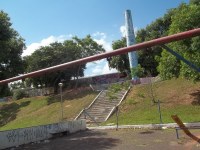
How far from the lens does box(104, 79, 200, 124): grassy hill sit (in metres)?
27.1

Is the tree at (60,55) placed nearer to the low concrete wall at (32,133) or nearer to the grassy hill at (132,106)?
the grassy hill at (132,106)

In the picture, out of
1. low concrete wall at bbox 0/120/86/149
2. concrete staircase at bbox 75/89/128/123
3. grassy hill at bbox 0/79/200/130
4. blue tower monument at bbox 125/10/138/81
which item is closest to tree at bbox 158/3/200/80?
grassy hill at bbox 0/79/200/130

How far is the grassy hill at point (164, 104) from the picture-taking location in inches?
1067

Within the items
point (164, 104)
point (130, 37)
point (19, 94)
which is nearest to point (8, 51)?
point (164, 104)

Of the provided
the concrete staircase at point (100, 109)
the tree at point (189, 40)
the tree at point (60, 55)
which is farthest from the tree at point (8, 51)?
the tree at point (60, 55)

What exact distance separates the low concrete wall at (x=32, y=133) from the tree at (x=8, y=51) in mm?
4911

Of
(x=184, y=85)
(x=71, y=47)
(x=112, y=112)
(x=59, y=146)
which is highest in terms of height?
(x=71, y=47)

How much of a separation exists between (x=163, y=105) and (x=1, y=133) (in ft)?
55.8

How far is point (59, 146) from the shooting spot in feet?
63.5

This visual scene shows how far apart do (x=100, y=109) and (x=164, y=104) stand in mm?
7412

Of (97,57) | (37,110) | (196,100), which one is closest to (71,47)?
(37,110)

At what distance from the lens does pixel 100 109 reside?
115ft

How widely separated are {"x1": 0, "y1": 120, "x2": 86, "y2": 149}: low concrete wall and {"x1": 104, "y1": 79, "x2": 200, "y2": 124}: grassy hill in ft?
15.9

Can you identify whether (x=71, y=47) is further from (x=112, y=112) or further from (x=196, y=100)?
(x=196, y=100)
